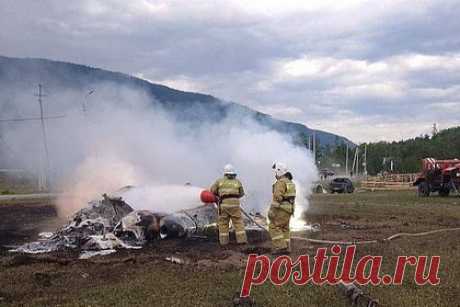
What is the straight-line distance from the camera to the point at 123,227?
13.5 meters

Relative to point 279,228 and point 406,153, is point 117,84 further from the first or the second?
point 406,153

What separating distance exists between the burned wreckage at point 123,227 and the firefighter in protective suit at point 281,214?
216 centimetres

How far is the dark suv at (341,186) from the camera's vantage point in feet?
137

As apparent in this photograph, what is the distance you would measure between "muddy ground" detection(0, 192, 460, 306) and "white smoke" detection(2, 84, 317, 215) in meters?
3.32

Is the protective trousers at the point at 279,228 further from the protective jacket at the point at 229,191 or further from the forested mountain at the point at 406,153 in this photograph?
the forested mountain at the point at 406,153

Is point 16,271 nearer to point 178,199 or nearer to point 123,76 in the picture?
point 178,199

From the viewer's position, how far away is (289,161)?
1764 cm

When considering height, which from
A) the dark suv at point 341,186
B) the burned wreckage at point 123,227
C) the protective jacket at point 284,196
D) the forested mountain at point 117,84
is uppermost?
the forested mountain at point 117,84

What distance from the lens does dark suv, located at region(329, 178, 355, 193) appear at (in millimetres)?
41656

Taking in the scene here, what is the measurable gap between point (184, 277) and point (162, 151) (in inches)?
500

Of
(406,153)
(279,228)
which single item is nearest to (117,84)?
(279,228)

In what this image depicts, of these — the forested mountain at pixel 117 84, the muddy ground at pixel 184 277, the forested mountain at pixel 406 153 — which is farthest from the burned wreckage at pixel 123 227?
the forested mountain at pixel 406 153

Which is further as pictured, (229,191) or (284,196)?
(229,191)

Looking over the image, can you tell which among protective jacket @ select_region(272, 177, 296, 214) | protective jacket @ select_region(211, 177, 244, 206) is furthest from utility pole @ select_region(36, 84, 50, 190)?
protective jacket @ select_region(272, 177, 296, 214)
